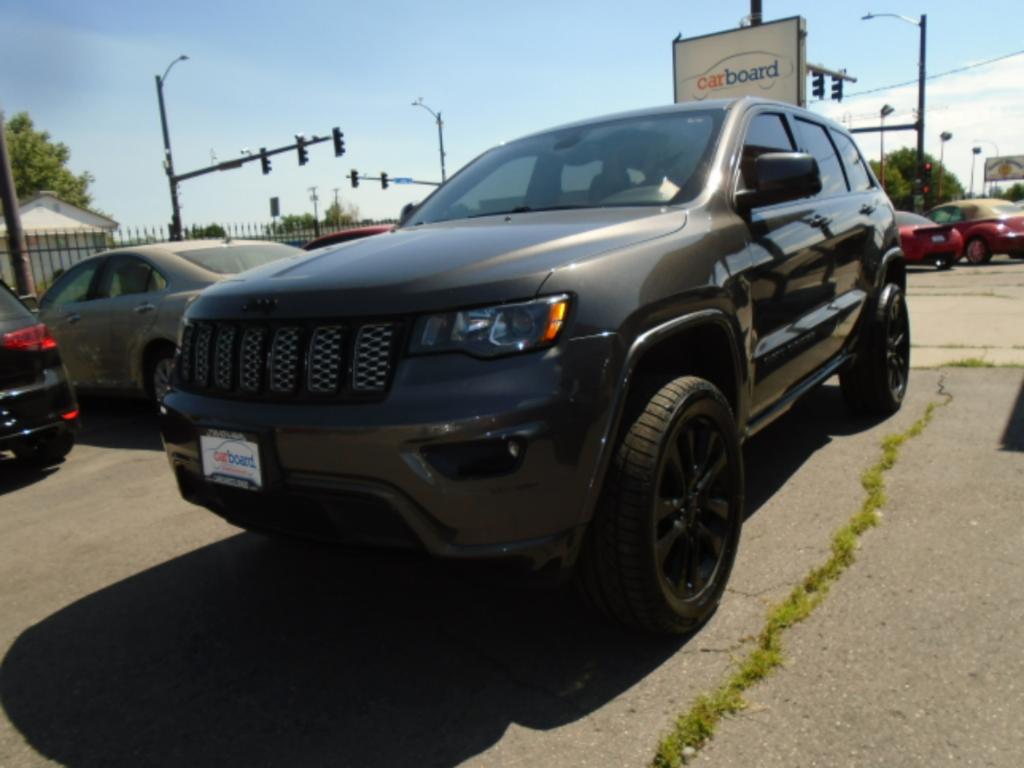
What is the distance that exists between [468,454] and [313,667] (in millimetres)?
1009

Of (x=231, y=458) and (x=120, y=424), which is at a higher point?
(x=231, y=458)

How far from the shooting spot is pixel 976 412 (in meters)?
5.15

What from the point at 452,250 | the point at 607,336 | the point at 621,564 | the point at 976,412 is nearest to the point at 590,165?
the point at 452,250

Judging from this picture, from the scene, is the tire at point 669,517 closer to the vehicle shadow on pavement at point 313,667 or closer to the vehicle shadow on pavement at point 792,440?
the vehicle shadow on pavement at point 313,667

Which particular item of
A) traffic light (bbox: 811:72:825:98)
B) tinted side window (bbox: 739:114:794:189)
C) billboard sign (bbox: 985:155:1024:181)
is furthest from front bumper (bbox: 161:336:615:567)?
billboard sign (bbox: 985:155:1024:181)

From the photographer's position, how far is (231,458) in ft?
8.18

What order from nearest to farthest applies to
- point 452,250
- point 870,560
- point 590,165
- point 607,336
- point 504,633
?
point 607,336
point 452,250
point 504,633
point 870,560
point 590,165

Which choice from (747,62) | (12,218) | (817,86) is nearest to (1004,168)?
(817,86)

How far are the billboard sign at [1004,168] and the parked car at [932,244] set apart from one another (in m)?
89.5

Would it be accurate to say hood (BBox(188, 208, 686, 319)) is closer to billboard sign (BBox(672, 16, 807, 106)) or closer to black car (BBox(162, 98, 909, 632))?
black car (BBox(162, 98, 909, 632))

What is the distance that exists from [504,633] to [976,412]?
3.82 metres

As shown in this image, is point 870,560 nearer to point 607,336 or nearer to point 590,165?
point 607,336

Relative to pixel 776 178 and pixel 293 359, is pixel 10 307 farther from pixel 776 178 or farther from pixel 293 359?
pixel 776 178

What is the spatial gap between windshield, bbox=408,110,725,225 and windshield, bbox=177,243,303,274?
118 inches
